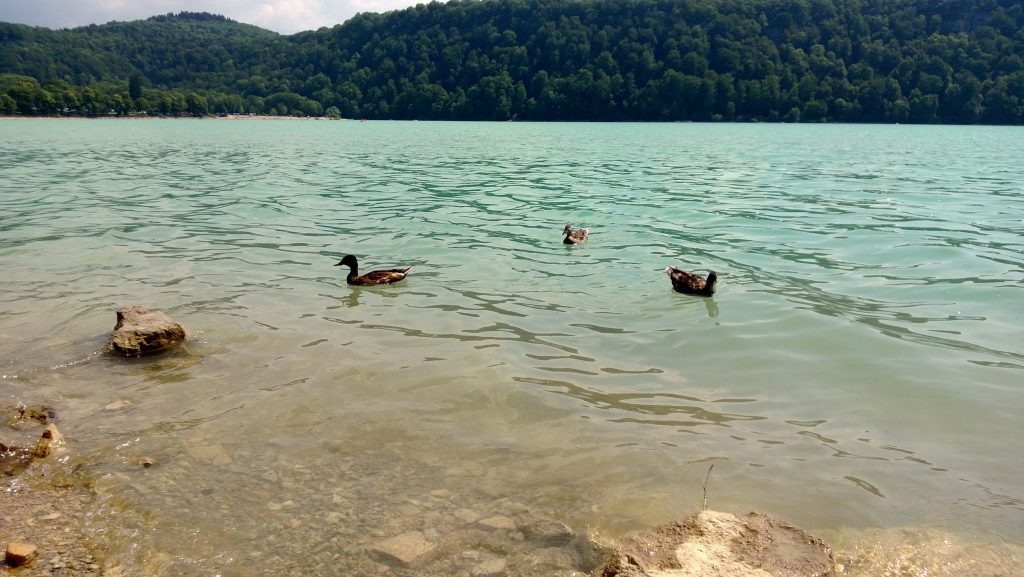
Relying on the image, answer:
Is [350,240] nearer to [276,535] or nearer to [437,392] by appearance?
[437,392]

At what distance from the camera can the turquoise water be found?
4.71 metres

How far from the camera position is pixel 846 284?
11.2 metres

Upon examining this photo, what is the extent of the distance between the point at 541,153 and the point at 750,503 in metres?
42.8

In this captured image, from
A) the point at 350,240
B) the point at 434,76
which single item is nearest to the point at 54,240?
the point at 350,240

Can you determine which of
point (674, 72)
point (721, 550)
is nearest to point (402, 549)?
point (721, 550)

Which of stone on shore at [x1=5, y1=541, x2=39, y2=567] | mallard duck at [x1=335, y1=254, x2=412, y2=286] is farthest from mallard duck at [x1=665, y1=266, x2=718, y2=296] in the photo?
stone on shore at [x1=5, y1=541, x2=39, y2=567]

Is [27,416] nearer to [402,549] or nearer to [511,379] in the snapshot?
[402,549]

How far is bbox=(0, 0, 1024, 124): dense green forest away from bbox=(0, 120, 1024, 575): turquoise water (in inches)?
5677

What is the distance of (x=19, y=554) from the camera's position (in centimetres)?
383

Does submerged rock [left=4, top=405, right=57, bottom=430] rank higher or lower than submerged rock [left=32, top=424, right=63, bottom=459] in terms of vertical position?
lower

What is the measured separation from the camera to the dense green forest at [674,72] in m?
138

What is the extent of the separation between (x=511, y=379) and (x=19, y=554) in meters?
4.43

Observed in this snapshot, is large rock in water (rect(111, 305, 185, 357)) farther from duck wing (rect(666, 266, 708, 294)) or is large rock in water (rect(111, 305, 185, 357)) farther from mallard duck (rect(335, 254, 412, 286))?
duck wing (rect(666, 266, 708, 294))

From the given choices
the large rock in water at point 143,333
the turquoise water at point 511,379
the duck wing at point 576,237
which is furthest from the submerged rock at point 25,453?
the duck wing at point 576,237
